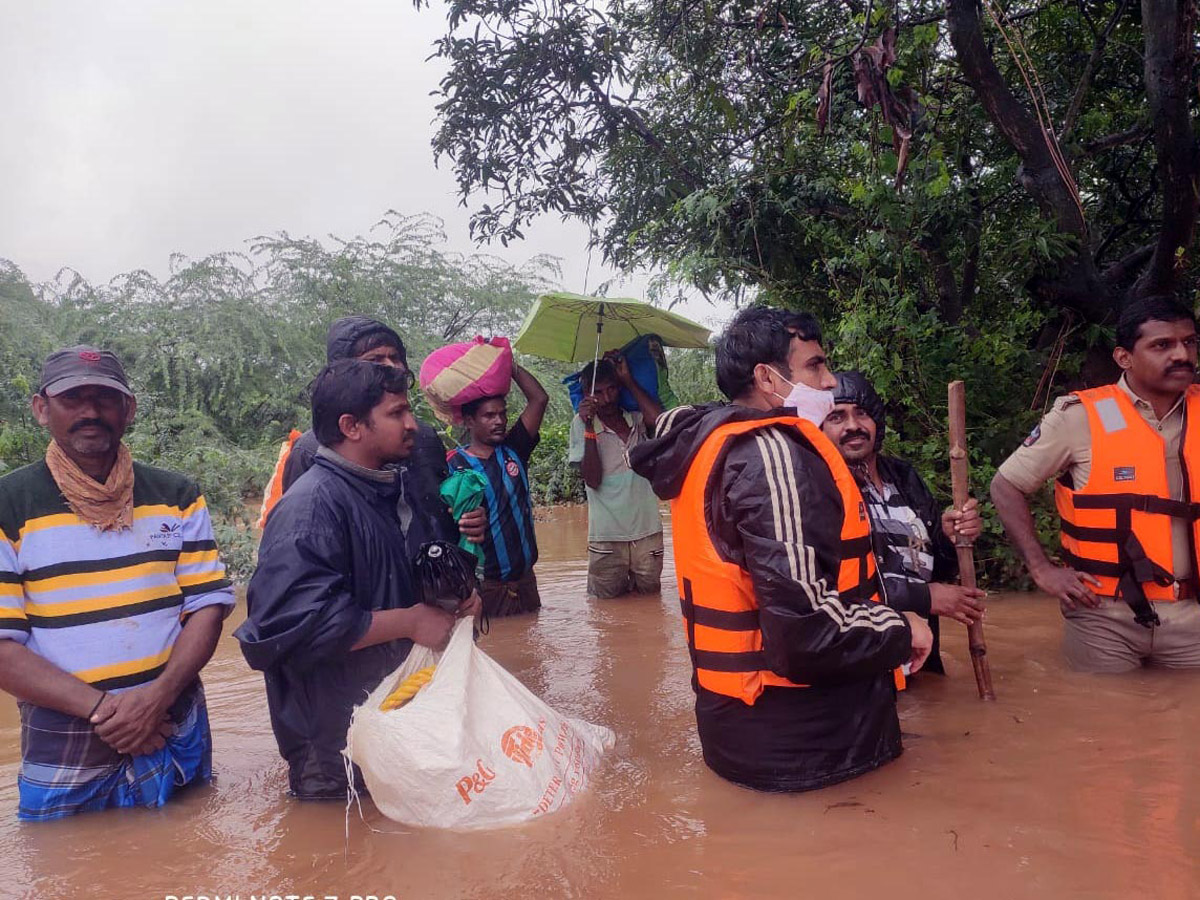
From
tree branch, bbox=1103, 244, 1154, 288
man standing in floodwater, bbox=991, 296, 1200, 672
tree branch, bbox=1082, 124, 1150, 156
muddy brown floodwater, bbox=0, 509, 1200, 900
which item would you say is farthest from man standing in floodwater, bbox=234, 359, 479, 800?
tree branch, bbox=1103, 244, 1154, 288

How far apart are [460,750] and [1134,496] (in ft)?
9.64

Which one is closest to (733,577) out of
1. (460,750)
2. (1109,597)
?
(460,750)

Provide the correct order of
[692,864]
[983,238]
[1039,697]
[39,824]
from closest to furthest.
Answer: [692,864] → [39,824] → [1039,697] → [983,238]

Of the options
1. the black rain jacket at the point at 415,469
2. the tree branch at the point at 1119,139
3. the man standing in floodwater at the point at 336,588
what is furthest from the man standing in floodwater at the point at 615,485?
the tree branch at the point at 1119,139

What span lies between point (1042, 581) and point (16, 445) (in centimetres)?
800

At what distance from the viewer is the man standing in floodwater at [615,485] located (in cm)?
591

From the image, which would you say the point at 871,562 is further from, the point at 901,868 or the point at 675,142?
the point at 675,142

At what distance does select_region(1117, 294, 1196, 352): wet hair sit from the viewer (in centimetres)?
361

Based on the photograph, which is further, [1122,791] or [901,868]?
[1122,791]

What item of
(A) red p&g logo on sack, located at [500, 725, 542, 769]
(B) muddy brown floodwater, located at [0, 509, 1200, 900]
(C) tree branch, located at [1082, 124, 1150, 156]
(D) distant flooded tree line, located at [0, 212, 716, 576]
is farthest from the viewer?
(D) distant flooded tree line, located at [0, 212, 716, 576]

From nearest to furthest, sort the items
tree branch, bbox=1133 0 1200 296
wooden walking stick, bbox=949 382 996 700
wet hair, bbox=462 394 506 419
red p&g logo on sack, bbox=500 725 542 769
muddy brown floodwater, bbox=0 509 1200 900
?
muddy brown floodwater, bbox=0 509 1200 900 < red p&g logo on sack, bbox=500 725 542 769 < wooden walking stick, bbox=949 382 996 700 < tree branch, bbox=1133 0 1200 296 < wet hair, bbox=462 394 506 419

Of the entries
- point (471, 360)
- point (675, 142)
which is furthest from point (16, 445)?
point (675, 142)

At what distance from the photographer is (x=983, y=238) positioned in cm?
612

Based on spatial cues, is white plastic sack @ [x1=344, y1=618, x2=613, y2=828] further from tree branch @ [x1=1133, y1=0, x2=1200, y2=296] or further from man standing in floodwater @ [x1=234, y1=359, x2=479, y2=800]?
tree branch @ [x1=1133, y1=0, x2=1200, y2=296]
